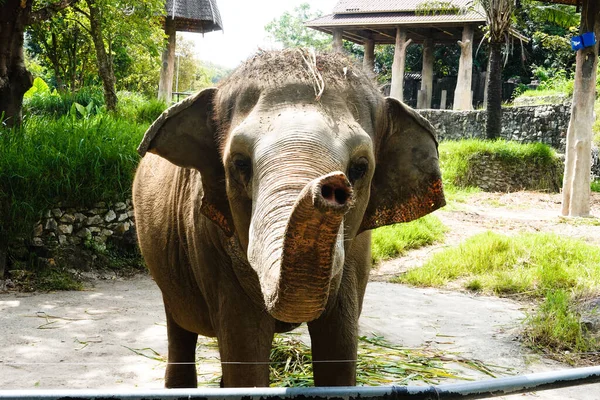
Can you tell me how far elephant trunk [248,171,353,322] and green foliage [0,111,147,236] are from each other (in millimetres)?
6789

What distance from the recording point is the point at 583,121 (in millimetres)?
13523

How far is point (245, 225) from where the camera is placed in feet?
8.61

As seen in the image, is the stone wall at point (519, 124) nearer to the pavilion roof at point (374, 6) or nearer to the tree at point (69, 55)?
the pavilion roof at point (374, 6)

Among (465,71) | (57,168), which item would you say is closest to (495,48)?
(465,71)

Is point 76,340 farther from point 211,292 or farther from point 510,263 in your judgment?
→ point 510,263

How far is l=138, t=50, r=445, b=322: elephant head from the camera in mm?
1766

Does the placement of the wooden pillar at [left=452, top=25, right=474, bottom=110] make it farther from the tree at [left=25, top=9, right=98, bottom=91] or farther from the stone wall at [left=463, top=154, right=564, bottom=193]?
the tree at [left=25, top=9, right=98, bottom=91]

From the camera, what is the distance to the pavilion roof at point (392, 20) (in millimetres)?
25453

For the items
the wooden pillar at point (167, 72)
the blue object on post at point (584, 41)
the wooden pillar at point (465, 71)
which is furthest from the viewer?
the wooden pillar at point (465, 71)

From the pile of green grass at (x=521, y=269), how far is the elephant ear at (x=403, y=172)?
3752 millimetres

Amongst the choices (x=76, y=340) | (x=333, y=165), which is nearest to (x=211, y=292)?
(x=333, y=165)

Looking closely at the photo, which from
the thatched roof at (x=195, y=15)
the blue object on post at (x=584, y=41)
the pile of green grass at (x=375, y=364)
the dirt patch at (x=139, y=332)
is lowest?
the dirt patch at (x=139, y=332)

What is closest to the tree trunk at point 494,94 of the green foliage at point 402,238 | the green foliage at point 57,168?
the green foliage at point 402,238

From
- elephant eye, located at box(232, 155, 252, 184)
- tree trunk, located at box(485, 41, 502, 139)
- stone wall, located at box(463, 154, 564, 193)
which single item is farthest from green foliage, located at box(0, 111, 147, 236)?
tree trunk, located at box(485, 41, 502, 139)
